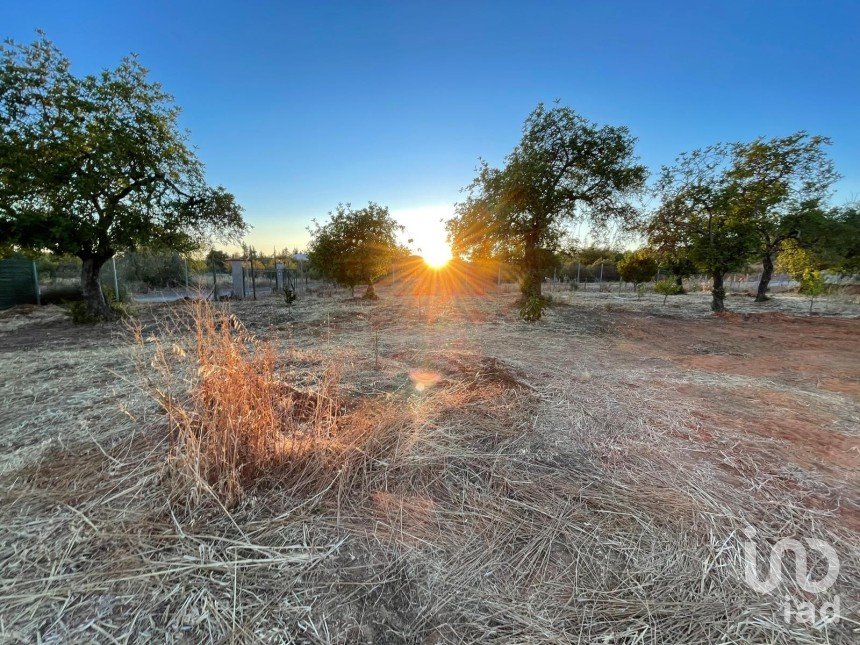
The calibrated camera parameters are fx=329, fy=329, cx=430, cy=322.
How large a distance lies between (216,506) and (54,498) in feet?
2.95

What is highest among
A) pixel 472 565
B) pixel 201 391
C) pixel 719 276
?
pixel 719 276

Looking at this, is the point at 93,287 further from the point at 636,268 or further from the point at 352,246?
the point at 636,268

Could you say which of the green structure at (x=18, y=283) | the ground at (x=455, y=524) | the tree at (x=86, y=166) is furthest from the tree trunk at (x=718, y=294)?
the green structure at (x=18, y=283)

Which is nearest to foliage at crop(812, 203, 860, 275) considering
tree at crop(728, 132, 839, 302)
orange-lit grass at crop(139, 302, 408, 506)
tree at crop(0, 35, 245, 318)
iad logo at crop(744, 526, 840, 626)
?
tree at crop(728, 132, 839, 302)

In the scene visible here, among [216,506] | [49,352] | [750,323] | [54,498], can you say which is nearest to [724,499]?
[216,506]

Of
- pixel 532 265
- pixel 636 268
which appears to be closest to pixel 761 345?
pixel 532 265

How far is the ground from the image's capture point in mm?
1226

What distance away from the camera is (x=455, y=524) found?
1.68m

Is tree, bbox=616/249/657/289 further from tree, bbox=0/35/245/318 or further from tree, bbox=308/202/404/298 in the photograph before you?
Result: tree, bbox=0/35/245/318

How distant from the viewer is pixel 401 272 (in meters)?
27.5

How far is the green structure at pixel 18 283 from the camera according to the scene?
11055 mm

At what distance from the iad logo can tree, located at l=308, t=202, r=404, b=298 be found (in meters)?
15.7

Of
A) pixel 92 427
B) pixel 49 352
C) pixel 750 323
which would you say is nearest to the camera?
pixel 92 427

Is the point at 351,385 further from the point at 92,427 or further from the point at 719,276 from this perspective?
the point at 719,276
